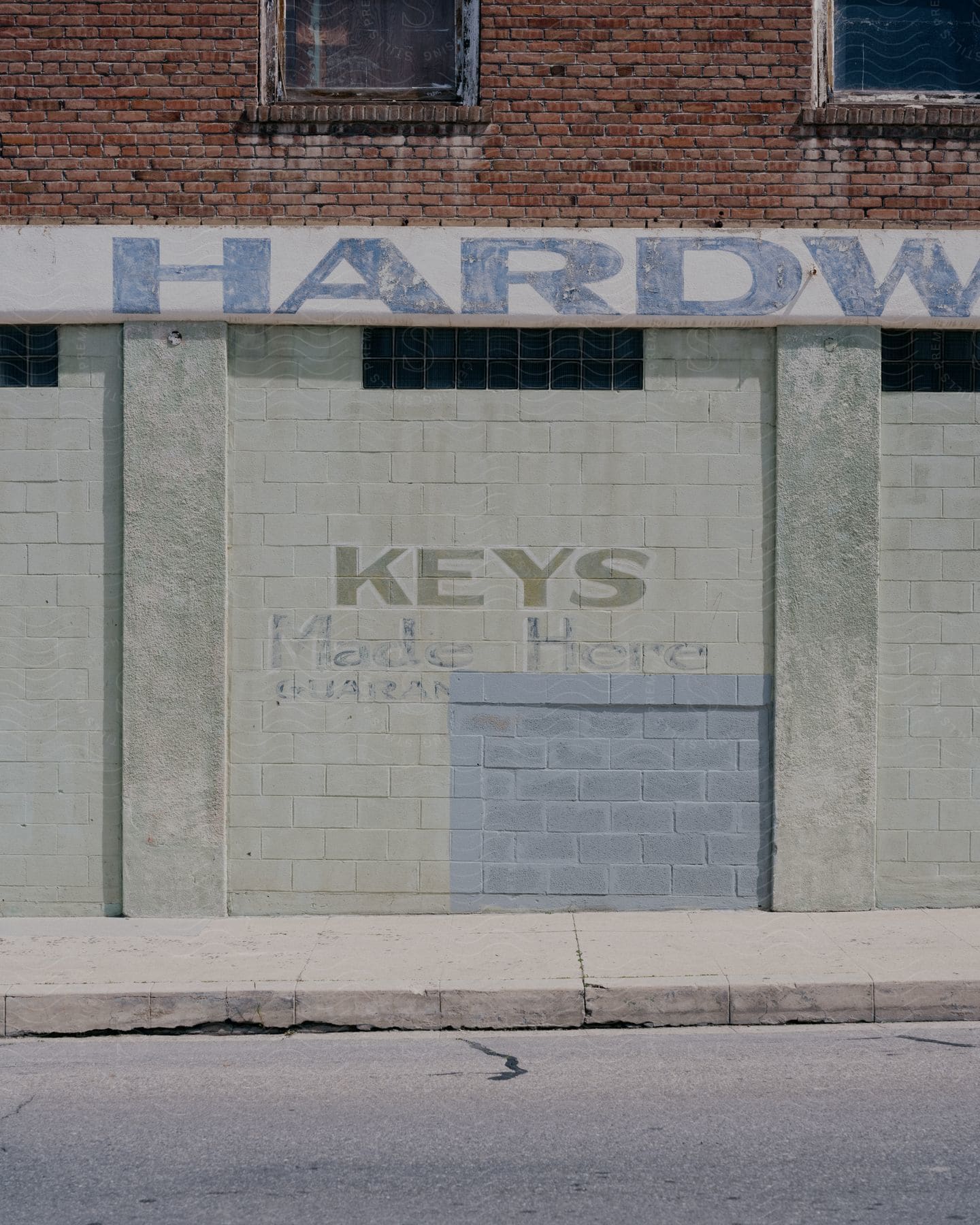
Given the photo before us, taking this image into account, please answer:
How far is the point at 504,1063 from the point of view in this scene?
19.8 feet

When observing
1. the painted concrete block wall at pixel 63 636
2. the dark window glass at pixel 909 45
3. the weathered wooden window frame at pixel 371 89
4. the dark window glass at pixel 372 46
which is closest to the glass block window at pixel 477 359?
the weathered wooden window frame at pixel 371 89

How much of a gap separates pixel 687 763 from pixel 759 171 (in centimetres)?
404

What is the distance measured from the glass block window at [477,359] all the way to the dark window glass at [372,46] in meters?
1.70

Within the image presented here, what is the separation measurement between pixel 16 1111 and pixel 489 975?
100 inches

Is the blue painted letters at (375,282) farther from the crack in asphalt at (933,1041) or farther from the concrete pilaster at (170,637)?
the crack in asphalt at (933,1041)

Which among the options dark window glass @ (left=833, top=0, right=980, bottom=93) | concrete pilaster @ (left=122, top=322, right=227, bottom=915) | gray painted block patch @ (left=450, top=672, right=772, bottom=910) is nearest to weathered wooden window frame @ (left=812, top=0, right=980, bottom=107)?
dark window glass @ (left=833, top=0, right=980, bottom=93)

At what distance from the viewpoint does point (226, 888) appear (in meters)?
8.43

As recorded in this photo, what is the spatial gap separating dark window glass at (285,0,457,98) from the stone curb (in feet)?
19.5

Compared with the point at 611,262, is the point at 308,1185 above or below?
below

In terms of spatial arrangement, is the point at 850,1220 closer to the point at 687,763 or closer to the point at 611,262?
the point at 687,763

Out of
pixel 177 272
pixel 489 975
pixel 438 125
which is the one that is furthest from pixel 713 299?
pixel 489 975

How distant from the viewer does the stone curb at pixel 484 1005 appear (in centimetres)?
658

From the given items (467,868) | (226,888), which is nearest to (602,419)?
(467,868)

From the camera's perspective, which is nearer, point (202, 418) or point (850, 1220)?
point (850, 1220)
